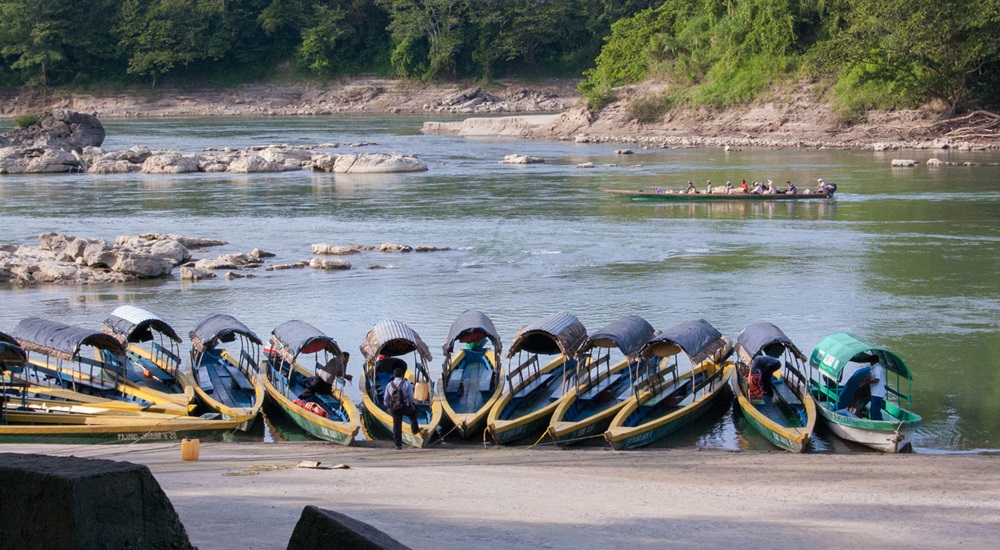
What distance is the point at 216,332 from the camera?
59.4ft

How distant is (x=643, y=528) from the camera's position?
9.66 metres

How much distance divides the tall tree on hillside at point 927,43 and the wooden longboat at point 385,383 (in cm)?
4689

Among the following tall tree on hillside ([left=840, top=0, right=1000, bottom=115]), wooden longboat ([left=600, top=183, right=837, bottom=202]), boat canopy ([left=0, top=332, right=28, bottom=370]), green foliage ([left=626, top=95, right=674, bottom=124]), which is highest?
tall tree on hillside ([left=840, top=0, right=1000, bottom=115])

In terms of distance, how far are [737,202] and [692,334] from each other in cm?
2559

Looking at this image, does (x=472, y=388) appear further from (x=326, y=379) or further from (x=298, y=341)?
(x=298, y=341)

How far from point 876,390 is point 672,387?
10.3 feet

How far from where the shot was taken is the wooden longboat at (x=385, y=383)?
50.2 ft

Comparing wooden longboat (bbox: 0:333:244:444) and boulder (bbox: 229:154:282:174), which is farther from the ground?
boulder (bbox: 229:154:282:174)

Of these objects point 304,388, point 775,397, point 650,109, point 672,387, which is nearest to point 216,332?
point 304,388

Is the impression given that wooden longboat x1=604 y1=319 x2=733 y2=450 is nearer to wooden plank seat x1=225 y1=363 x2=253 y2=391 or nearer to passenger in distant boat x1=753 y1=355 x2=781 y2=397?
passenger in distant boat x1=753 y1=355 x2=781 y2=397

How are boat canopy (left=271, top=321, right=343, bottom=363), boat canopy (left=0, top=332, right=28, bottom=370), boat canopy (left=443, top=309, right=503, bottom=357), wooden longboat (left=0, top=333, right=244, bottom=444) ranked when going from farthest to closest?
1. boat canopy (left=443, top=309, right=503, bottom=357)
2. boat canopy (left=271, top=321, right=343, bottom=363)
3. boat canopy (left=0, top=332, right=28, bottom=370)
4. wooden longboat (left=0, top=333, right=244, bottom=444)

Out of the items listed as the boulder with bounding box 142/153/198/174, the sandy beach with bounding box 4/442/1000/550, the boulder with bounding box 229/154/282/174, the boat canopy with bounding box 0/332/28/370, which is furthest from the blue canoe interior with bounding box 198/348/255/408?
the boulder with bounding box 142/153/198/174

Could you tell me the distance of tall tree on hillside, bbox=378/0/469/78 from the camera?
345 feet

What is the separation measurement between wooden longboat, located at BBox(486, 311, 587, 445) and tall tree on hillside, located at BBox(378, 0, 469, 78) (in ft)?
295
